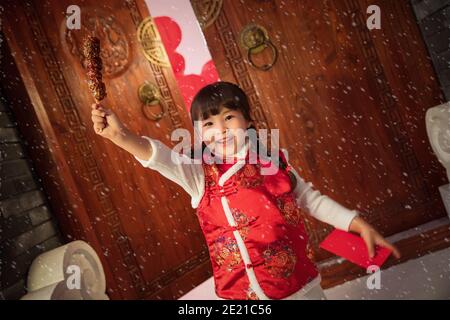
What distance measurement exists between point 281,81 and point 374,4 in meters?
1.07

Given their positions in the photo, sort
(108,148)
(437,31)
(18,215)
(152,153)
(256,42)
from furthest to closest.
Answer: (256,42)
(437,31)
(108,148)
(18,215)
(152,153)

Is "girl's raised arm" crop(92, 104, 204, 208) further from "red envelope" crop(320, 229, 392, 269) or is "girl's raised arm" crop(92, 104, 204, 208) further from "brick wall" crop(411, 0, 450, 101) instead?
"brick wall" crop(411, 0, 450, 101)

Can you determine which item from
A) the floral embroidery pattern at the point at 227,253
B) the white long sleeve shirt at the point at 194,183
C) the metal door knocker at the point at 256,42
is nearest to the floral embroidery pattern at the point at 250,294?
the floral embroidery pattern at the point at 227,253

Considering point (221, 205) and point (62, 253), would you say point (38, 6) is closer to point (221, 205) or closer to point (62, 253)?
point (62, 253)

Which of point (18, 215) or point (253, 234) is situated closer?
point (253, 234)

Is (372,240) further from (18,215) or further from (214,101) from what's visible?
(18,215)

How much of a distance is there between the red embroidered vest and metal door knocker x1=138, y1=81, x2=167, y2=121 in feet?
5.31

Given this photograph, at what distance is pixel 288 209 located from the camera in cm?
158

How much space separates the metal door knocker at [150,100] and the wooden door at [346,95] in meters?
0.62

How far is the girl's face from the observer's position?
1.57 metres

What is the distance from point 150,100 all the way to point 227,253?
1.95m

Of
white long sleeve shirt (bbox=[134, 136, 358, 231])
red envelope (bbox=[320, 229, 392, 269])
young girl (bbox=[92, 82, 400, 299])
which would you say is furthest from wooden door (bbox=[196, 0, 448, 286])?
red envelope (bbox=[320, 229, 392, 269])

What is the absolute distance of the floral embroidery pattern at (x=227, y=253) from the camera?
1494 millimetres

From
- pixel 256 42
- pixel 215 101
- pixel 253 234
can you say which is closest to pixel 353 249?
pixel 253 234
